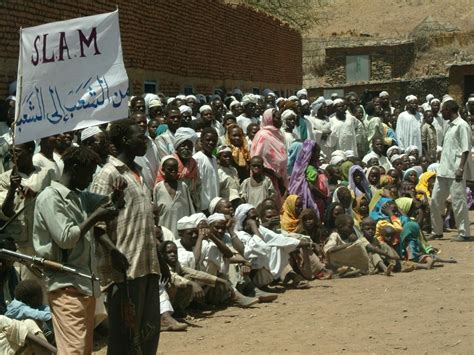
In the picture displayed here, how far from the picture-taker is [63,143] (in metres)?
9.01

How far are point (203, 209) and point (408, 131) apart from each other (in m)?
8.63

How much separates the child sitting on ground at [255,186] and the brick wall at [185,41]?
2890 mm

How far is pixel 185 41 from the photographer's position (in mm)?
19953

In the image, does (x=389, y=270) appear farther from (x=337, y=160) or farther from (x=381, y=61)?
(x=381, y=61)

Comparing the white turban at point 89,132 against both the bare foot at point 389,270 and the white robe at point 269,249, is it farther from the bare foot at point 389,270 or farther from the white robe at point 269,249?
the bare foot at point 389,270

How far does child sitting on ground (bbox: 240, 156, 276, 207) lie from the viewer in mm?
11859

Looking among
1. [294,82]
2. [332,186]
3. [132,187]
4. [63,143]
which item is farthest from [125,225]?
[294,82]

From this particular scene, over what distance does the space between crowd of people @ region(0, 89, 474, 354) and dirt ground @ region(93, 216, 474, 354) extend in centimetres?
33

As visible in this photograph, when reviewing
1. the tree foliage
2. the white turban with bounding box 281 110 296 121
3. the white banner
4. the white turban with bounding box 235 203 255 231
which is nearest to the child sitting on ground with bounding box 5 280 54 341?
the white banner

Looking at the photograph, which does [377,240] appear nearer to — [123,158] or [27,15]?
[27,15]

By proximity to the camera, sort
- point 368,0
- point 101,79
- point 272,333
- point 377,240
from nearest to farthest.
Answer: point 101,79 → point 272,333 → point 377,240 → point 368,0

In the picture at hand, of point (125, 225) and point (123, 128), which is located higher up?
point (123, 128)

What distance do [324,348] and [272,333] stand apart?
2.38 ft

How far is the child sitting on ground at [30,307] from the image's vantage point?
7.20 meters
